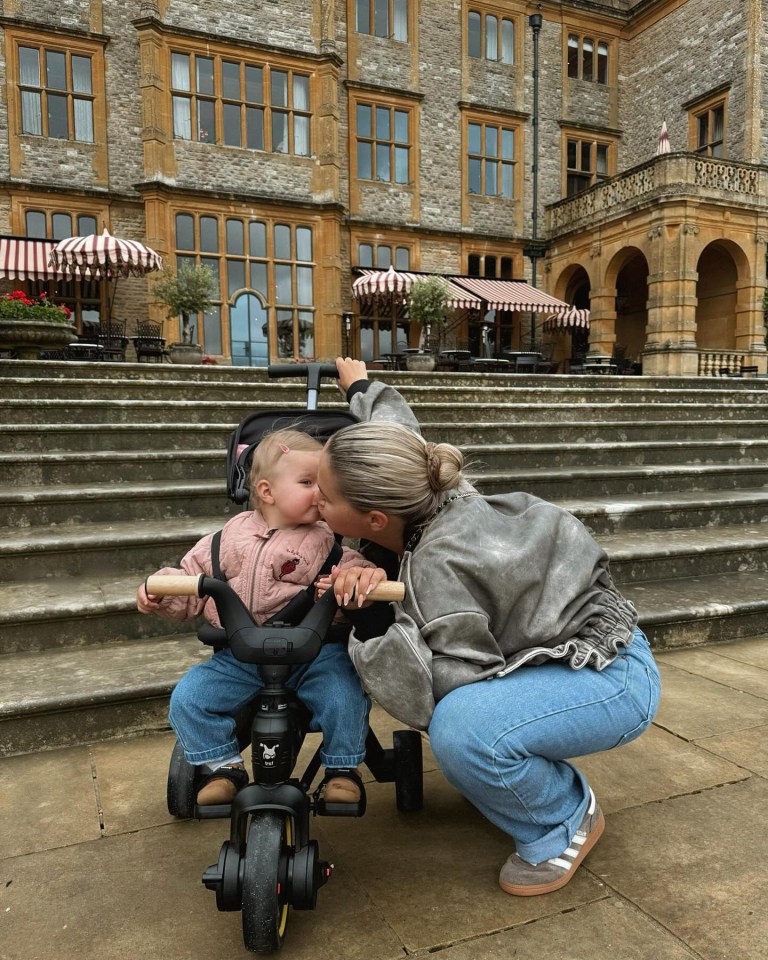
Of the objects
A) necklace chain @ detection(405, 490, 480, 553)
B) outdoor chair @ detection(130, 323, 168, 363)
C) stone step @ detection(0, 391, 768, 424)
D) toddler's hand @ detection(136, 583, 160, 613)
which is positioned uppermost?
outdoor chair @ detection(130, 323, 168, 363)

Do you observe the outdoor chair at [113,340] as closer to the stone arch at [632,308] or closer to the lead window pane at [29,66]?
the lead window pane at [29,66]

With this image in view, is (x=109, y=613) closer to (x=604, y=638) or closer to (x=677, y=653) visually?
(x=604, y=638)

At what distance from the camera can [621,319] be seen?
1948cm

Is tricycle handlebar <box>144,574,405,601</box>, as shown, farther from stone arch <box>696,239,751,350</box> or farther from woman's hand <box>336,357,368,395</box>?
stone arch <box>696,239,751,350</box>

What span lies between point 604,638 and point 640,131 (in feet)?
66.7

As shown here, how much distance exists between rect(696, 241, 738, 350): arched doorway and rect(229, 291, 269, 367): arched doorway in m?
10.2

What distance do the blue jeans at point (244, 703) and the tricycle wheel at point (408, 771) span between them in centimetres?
→ 27

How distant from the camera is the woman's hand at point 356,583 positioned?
1517 millimetres

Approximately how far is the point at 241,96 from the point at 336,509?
15207 millimetres

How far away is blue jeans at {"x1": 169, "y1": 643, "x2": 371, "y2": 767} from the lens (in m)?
1.79

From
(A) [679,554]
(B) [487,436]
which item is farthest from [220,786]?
(B) [487,436]

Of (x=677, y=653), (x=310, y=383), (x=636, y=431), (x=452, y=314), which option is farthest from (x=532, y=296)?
(x=310, y=383)

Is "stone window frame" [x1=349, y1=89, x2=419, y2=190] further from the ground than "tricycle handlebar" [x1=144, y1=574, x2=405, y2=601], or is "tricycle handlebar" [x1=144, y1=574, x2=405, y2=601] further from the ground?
"stone window frame" [x1=349, y1=89, x2=419, y2=190]

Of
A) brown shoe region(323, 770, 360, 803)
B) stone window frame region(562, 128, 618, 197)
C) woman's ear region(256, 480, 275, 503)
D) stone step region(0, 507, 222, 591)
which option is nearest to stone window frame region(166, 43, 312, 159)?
stone window frame region(562, 128, 618, 197)
